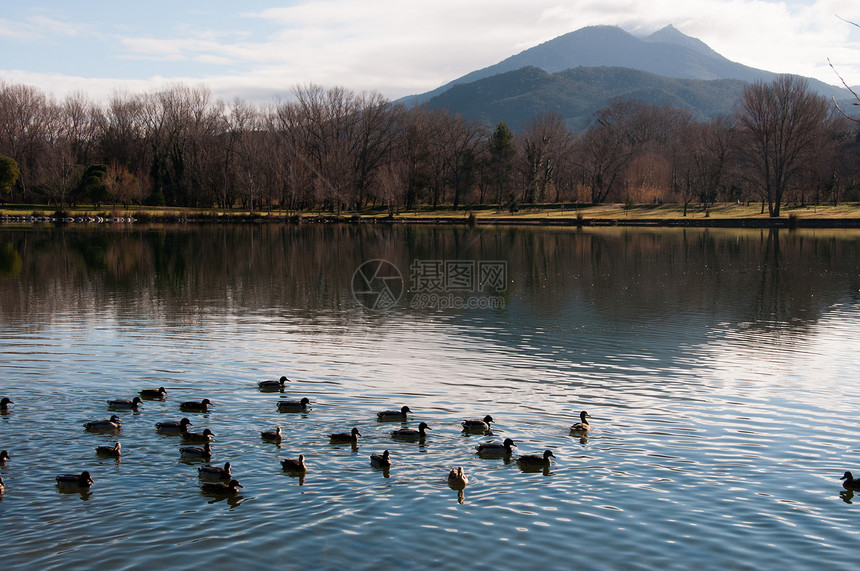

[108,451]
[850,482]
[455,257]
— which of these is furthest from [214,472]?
[455,257]

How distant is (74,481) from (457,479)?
6007 millimetres

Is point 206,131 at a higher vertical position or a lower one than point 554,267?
higher

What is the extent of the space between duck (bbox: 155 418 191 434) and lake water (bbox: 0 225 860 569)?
17cm

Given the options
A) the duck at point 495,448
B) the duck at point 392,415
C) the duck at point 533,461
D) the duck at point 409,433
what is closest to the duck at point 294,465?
the duck at point 409,433

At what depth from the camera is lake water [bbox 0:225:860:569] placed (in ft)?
32.4

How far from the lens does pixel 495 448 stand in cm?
1296

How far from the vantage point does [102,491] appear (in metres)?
11.2

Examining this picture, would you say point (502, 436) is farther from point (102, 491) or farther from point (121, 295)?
point (121, 295)

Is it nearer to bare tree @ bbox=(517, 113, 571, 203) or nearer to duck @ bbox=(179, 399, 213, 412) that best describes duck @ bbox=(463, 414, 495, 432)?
duck @ bbox=(179, 399, 213, 412)

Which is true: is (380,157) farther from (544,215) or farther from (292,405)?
(292,405)

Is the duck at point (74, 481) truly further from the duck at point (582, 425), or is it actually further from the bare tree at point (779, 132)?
the bare tree at point (779, 132)

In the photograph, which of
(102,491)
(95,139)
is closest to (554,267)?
(102,491)

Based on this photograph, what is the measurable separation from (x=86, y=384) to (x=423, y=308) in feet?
51.7

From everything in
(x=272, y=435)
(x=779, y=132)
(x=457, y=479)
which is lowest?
(x=457, y=479)
